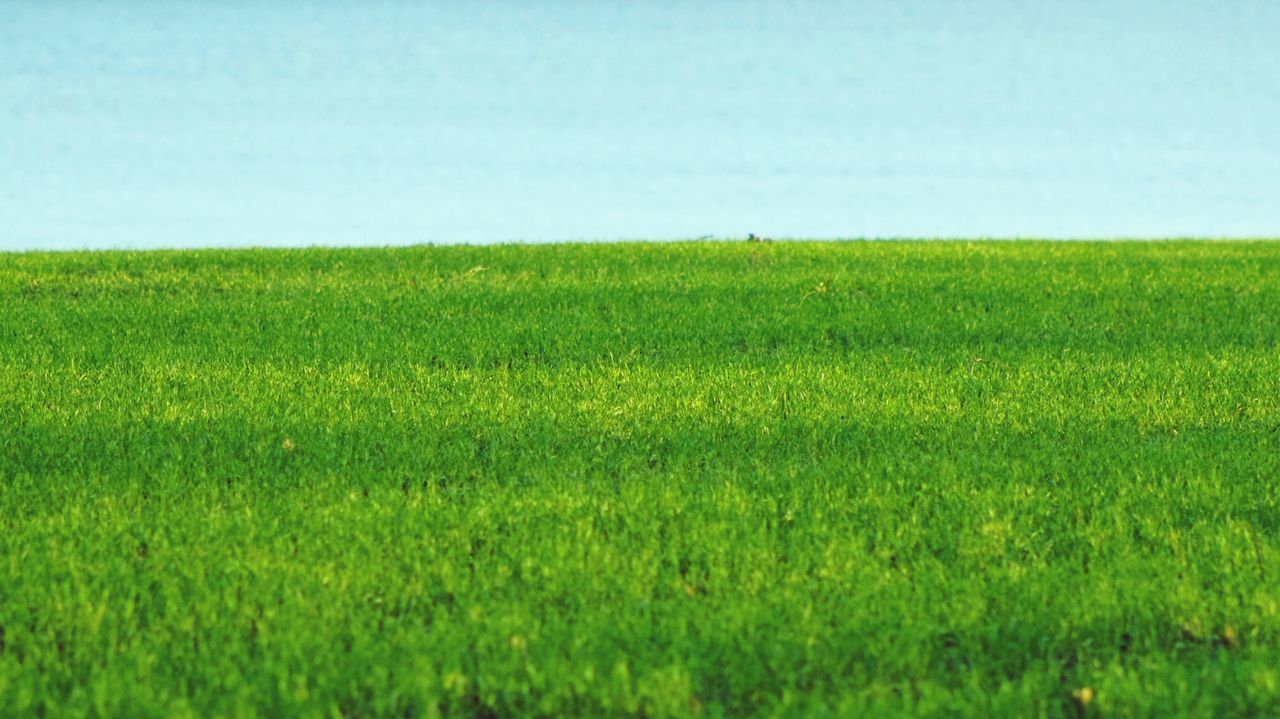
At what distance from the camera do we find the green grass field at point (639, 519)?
423 centimetres

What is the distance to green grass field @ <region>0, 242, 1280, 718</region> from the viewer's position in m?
4.23

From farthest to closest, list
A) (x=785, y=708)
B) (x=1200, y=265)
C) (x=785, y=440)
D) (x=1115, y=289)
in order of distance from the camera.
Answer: (x=1200, y=265), (x=1115, y=289), (x=785, y=440), (x=785, y=708)

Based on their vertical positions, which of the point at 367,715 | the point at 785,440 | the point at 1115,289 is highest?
the point at 1115,289

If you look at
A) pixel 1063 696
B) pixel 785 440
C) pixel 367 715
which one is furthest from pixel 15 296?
pixel 1063 696

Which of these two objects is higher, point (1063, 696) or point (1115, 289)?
point (1115, 289)

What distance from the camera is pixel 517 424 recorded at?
8070 mm

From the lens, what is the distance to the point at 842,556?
539 cm

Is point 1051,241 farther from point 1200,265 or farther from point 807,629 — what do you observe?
point 807,629

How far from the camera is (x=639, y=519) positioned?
5.90m

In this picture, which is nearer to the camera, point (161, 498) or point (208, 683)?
point (208, 683)

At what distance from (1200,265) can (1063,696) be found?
1726cm

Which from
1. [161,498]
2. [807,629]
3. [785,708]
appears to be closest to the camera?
[785,708]

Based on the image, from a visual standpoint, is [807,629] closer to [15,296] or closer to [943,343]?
[943,343]

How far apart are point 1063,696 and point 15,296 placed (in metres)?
15.9
